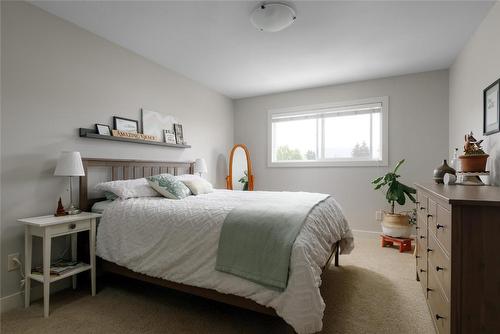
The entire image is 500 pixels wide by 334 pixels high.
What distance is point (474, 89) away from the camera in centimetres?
252

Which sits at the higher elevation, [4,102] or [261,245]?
[4,102]

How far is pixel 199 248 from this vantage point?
5.64ft

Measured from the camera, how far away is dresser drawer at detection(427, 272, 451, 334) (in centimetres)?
127

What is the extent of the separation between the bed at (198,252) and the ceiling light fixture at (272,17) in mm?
1637

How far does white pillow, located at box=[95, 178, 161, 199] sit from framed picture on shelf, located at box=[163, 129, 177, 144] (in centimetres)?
84

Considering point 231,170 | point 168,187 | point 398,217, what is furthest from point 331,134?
point 168,187

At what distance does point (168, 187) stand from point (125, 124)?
0.94m

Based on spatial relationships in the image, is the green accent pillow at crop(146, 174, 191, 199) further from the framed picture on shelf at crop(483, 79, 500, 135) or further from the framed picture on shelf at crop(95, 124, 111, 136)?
the framed picture on shelf at crop(483, 79, 500, 135)

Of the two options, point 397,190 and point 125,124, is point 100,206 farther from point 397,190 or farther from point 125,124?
point 397,190

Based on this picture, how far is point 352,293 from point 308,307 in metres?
1.04

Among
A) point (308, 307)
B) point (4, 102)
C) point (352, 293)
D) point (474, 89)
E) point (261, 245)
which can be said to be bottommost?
point (352, 293)

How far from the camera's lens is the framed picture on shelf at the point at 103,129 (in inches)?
101

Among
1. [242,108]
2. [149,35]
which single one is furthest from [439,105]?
[149,35]

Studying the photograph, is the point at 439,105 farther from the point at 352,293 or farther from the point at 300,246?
the point at 300,246
